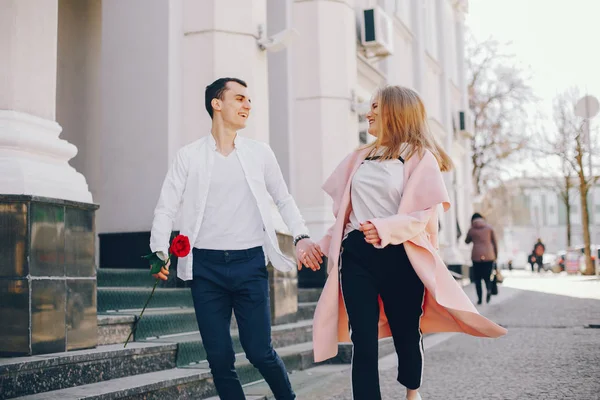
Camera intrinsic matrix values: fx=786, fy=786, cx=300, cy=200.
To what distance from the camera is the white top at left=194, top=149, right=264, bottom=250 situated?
4051 millimetres

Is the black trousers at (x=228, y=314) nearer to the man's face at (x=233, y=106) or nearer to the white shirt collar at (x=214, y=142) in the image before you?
the white shirt collar at (x=214, y=142)

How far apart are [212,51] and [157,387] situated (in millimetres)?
4214

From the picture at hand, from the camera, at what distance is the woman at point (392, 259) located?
3.94 m

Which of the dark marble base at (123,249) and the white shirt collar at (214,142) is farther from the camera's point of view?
the dark marble base at (123,249)

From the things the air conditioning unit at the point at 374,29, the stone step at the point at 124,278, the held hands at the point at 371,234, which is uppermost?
the air conditioning unit at the point at 374,29

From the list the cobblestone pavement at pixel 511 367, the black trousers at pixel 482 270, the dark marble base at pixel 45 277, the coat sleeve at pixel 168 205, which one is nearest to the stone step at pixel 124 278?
the dark marble base at pixel 45 277

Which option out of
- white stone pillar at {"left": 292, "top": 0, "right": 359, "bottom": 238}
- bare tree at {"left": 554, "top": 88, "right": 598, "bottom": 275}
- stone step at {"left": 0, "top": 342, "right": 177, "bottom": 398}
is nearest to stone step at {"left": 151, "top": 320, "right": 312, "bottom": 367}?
stone step at {"left": 0, "top": 342, "right": 177, "bottom": 398}

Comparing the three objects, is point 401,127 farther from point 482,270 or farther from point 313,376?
point 482,270

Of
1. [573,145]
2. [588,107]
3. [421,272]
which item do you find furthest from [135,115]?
[573,145]

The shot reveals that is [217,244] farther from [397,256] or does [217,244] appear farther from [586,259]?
[586,259]

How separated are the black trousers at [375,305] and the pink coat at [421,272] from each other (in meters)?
0.08

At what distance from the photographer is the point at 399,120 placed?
4172 millimetres

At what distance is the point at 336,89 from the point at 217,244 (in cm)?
779

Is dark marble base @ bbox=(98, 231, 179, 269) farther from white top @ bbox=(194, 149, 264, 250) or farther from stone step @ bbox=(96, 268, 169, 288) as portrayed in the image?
white top @ bbox=(194, 149, 264, 250)
